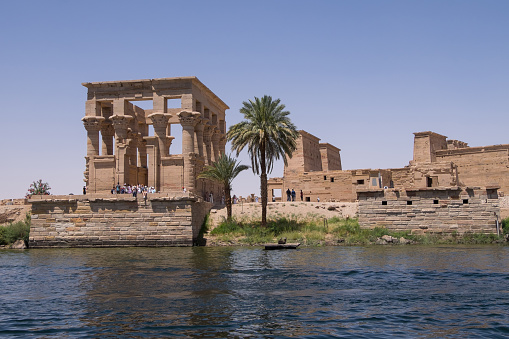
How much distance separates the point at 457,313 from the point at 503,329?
1.48m

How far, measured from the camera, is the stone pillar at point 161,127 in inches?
1404

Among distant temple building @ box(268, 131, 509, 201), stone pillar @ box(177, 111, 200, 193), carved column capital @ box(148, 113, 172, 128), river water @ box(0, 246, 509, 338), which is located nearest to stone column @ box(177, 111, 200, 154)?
stone pillar @ box(177, 111, 200, 193)

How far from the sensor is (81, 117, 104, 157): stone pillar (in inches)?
1448

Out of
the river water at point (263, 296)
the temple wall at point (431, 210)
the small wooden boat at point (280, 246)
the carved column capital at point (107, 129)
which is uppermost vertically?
the carved column capital at point (107, 129)

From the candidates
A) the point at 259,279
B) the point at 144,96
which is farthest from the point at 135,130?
the point at 259,279

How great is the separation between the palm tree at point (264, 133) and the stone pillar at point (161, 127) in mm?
5153

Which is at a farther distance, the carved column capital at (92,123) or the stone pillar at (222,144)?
the stone pillar at (222,144)

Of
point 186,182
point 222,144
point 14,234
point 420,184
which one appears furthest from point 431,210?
point 14,234

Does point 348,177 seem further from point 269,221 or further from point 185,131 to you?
point 185,131

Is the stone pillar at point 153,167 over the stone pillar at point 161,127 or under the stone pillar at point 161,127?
under

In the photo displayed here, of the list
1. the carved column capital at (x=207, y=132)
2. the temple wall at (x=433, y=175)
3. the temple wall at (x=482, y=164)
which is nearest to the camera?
the temple wall at (x=433, y=175)

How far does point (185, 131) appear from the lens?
35812 millimetres

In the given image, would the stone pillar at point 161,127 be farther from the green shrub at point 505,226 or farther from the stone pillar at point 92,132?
the green shrub at point 505,226

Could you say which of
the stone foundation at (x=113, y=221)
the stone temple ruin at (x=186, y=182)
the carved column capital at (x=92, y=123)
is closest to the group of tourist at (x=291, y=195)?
the stone temple ruin at (x=186, y=182)
